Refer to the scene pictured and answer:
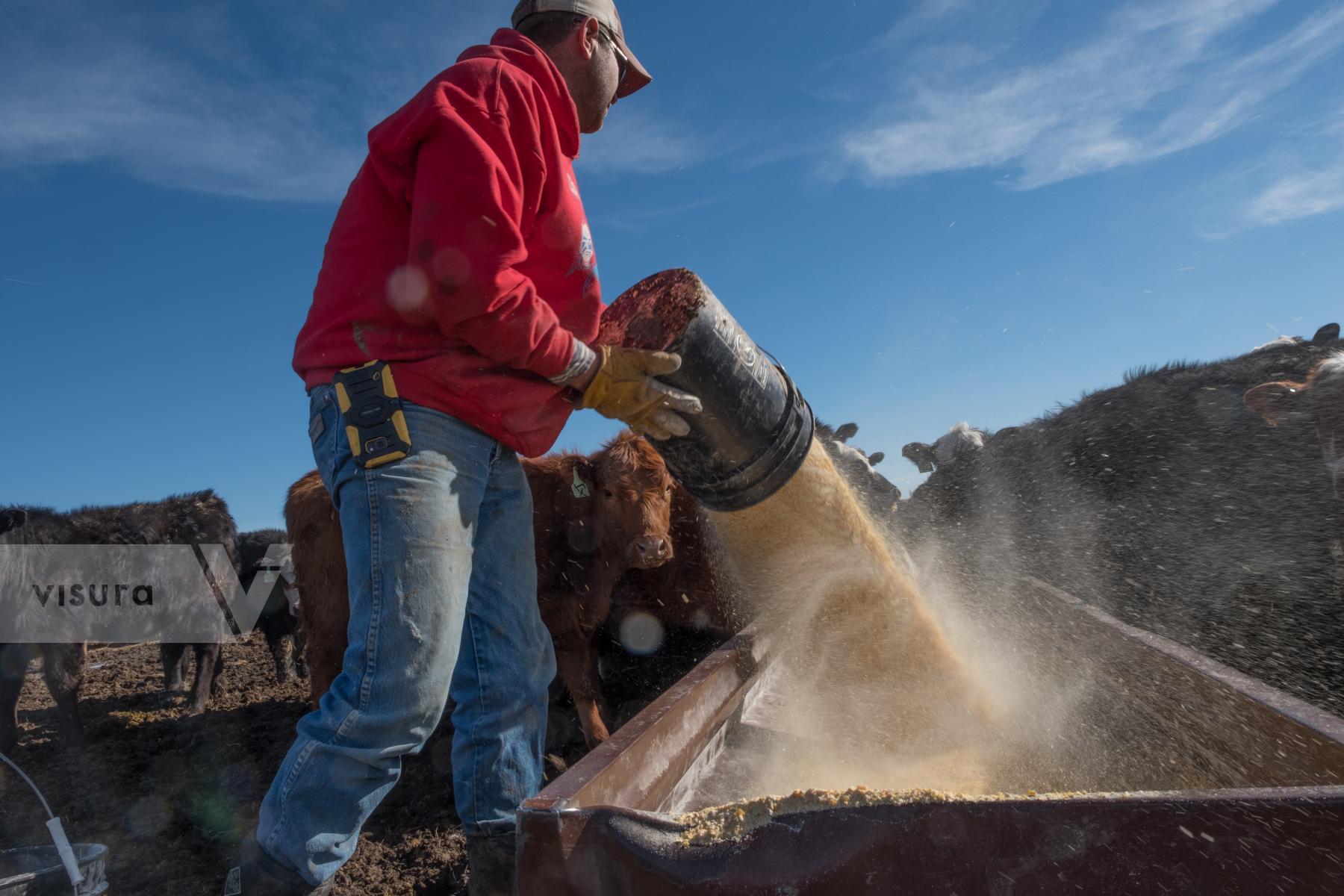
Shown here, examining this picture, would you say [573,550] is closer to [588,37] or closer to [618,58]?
[618,58]

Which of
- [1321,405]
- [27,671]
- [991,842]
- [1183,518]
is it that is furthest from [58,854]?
[1183,518]

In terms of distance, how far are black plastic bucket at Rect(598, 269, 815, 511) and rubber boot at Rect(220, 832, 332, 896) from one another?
1.37 meters

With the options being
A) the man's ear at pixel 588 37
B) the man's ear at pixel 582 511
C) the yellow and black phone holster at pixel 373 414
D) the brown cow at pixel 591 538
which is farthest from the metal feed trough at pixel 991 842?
the man's ear at pixel 582 511

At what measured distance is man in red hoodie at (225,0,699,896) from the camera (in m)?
1.48

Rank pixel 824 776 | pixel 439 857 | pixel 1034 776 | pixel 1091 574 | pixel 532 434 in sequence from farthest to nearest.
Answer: pixel 1091 574 < pixel 439 857 < pixel 824 776 < pixel 1034 776 < pixel 532 434

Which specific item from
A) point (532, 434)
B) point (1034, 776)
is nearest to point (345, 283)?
point (532, 434)

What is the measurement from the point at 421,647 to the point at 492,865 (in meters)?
0.55

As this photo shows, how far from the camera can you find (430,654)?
1.53 m

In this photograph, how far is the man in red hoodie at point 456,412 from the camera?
1480mm

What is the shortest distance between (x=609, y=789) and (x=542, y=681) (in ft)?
1.63

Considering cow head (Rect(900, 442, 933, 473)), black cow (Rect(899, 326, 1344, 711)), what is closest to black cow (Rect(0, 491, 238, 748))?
black cow (Rect(899, 326, 1344, 711))

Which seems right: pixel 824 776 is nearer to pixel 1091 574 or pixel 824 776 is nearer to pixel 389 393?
pixel 389 393

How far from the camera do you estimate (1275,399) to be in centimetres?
382

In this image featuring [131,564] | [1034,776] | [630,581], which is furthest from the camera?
[131,564]
